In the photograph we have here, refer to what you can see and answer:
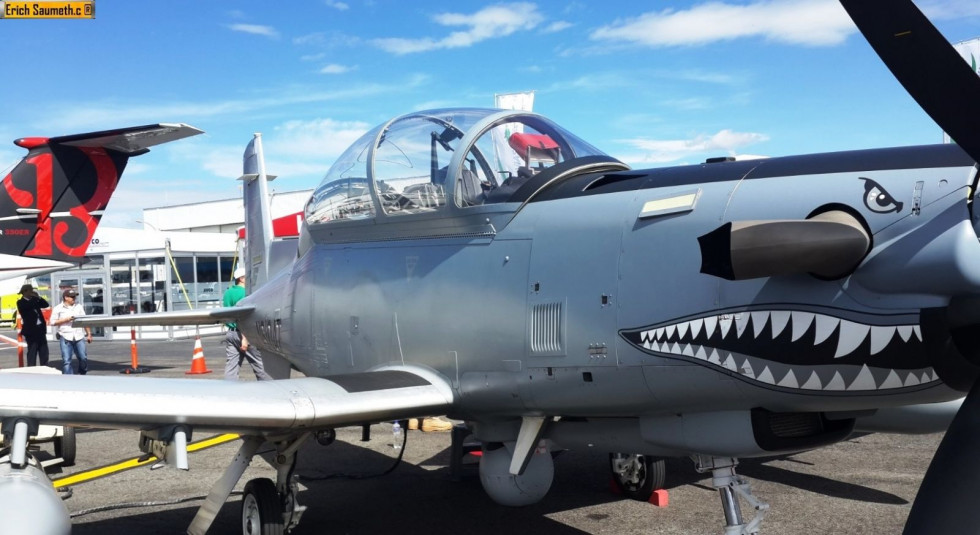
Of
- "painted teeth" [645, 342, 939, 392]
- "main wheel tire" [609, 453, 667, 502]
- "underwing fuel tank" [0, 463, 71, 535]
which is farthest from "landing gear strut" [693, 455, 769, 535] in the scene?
"underwing fuel tank" [0, 463, 71, 535]

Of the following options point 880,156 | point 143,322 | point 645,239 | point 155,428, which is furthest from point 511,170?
point 143,322

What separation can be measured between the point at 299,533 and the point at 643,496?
2.75 m

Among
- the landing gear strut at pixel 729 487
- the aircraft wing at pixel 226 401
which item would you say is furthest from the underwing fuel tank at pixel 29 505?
the landing gear strut at pixel 729 487

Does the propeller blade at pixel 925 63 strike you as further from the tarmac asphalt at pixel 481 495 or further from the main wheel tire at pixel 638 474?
the main wheel tire at pixel 638 474

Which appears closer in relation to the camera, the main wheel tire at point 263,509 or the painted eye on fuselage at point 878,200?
the painted eye on fuselage at point 878,200

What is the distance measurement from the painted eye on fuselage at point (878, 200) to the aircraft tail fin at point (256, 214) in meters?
7.12

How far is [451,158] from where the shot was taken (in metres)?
5.09

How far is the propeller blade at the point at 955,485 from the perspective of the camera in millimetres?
2938

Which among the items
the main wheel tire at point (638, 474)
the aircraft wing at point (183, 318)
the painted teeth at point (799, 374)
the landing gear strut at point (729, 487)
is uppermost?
the painted teeth at point (799, 374)

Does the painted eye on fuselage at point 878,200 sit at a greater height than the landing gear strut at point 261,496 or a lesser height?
greater

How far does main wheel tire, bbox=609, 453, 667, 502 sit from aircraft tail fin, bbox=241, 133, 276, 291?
4619 mm

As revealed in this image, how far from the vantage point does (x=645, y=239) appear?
13.3 ft

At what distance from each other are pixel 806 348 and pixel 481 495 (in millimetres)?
4269

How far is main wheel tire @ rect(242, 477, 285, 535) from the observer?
5609mm
